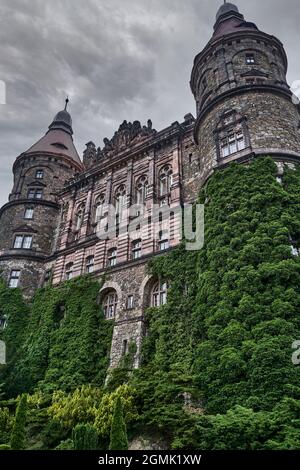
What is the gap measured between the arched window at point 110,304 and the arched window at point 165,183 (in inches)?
294

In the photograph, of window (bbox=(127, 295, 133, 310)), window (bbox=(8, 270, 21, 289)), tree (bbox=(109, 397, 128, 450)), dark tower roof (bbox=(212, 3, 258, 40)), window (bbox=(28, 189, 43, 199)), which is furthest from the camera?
window (bbox=(28, 189, 43, 199))

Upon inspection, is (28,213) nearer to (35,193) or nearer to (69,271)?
(35,193)

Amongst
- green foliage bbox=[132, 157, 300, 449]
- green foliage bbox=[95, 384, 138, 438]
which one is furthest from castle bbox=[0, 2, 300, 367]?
green foliage bbox=[95, 384, 138, 438]

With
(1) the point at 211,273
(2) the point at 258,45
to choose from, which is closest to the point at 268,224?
(1) the point at 211,273

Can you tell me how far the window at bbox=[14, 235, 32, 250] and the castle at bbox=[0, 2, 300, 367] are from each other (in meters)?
0.09

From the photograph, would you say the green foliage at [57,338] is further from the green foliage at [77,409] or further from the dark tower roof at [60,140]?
the dark tower roof at [60,140]

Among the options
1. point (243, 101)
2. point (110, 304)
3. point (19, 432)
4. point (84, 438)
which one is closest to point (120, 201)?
point (110, 304)

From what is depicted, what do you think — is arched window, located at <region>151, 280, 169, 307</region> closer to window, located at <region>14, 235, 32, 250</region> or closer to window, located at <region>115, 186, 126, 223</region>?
window, located at <region>115, 186, 126, 223</region>

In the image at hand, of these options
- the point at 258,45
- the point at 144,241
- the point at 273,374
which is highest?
the point at 258,45

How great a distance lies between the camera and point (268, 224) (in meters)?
16.5

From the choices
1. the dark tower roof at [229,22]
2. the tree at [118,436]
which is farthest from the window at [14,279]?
the dark tower roof at [229,22]

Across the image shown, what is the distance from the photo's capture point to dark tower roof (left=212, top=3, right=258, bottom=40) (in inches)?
1109
